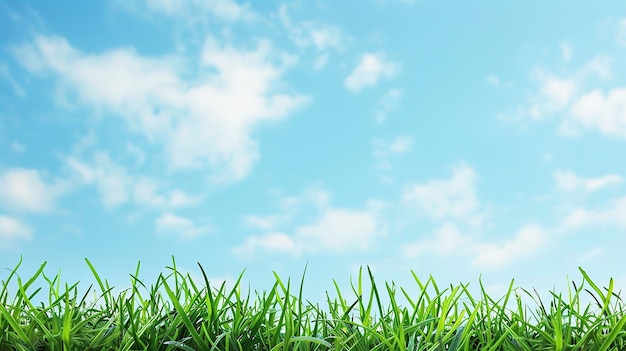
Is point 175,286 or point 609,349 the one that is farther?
point 175,286

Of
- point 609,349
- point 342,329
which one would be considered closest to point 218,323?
point 342,329

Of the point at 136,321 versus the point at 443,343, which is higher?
the point at 136,321

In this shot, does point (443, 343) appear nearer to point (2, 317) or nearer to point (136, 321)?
point (136, 321)

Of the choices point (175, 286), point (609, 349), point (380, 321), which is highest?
point (175, 286)

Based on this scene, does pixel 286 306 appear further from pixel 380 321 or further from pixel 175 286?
pixel 175 286

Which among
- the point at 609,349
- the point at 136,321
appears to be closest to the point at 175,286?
the point at 136,321

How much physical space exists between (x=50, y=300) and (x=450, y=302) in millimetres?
1601

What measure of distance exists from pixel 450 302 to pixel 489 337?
0.84 feet

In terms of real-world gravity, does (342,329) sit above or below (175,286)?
below

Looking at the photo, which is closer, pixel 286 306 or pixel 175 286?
pixel 286 306

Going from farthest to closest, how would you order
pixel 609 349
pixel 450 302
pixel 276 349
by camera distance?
pixel 450 302
pixel 609 349
pixel 276 349

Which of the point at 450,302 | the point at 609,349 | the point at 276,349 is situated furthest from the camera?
the point at 450,302

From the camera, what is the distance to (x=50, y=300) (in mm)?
2520

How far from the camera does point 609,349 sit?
2207 millimetres
